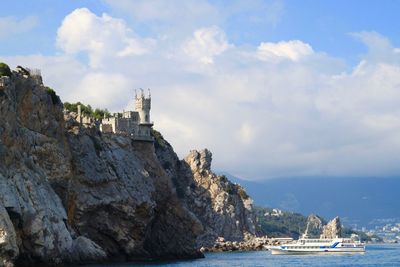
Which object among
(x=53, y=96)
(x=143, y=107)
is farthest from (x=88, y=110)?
(x=53, y=96)

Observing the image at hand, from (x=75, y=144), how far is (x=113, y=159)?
283 inches

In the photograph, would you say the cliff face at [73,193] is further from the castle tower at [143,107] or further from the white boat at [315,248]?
the white boat at [315,248]

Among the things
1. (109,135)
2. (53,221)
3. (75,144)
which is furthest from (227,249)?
(53,221)

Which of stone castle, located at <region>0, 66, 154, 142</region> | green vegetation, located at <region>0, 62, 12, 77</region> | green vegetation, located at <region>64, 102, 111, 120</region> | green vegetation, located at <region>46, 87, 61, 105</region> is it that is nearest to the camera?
green vegetation, located at <region>0, 62, 12, 77</region>

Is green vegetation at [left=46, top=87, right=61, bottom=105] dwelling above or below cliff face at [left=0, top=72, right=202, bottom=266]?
above

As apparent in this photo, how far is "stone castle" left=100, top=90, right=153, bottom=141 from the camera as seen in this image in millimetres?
107000

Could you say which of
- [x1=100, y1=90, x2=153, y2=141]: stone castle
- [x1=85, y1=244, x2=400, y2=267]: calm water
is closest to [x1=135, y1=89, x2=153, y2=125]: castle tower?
[x1=100, y1=90, x2=153, y2=141]: stone castle

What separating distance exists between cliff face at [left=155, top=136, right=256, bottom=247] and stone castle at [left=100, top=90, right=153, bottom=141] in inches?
1247

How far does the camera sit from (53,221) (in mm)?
69062

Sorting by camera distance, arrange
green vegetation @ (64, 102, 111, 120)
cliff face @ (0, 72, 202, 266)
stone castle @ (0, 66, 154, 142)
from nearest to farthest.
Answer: cliff face @ (0, 72, 202, 266) → stone castle @ (0, 66, 154, 142) → green vegetation @ (64, 102, 111, 120)

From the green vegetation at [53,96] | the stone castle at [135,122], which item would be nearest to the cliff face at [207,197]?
the stone castle at [135,122]

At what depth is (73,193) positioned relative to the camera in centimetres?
8412

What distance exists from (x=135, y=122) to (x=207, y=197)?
175 feet

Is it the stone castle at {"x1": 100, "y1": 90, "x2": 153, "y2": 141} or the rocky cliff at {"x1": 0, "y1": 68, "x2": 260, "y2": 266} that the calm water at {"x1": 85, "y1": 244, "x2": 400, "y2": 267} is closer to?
the rocky cliff at {"x1": 0, "y1": 68, "x2": 260, "y2": 266}
